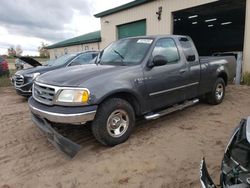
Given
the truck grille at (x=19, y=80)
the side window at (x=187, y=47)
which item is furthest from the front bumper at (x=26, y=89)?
the side window at (x=187, y=47)

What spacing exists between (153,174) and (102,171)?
0.75 meters

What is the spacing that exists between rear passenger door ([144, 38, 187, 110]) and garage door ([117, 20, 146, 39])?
31.7 ft

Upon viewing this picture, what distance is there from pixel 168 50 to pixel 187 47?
0.74 m

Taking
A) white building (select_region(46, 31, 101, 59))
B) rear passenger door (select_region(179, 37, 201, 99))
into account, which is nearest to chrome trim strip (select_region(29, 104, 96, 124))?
rear passenger door (select_region(179, 37, 201, 99))

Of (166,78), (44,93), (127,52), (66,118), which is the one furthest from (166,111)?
(44,93)

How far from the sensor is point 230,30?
24.7m

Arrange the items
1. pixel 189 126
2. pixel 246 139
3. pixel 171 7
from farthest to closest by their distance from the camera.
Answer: pixel 171 7
pixel 189 126
pixel 246 139

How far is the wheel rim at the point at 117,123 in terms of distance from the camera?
4.28 meters

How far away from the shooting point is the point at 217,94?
6992 mm

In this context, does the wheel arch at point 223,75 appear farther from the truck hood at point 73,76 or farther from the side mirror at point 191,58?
the truck hood at point 73,76

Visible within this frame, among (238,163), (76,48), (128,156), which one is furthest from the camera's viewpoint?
(76,48)

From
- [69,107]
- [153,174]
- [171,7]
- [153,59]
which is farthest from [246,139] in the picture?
[171,7]

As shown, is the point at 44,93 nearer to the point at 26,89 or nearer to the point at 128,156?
the point at 128,156

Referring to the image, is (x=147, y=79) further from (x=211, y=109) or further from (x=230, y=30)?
(x=230, y=30)
